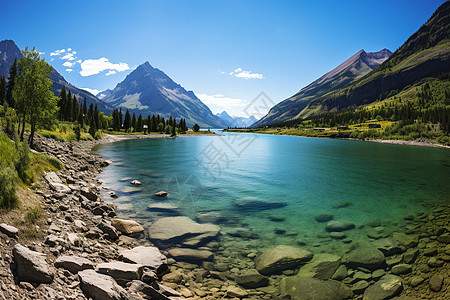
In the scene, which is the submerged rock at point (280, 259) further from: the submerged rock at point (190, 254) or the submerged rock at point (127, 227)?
the submerged rock at point (127, 227)

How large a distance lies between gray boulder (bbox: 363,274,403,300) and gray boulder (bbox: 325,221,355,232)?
20.0 feet

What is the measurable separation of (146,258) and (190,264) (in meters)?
2.31

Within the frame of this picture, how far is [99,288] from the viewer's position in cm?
722

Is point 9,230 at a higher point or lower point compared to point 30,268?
higher

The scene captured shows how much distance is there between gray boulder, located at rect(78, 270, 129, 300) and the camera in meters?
7.14

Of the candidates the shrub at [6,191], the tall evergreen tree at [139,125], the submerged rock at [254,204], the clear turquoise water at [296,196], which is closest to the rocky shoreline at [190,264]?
the shrub at [6,191]

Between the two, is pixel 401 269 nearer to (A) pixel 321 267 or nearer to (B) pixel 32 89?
(A) pixel 321 267

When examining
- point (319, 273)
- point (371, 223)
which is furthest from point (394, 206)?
point (319, 273)

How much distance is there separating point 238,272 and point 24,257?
28.5ft

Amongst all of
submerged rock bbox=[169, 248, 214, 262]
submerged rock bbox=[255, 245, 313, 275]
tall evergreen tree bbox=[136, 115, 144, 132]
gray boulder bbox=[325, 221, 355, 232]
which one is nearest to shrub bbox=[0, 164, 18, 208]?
submerged rock bbox=[169, 248, 214, 262]

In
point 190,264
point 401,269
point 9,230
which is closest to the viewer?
point 9,230

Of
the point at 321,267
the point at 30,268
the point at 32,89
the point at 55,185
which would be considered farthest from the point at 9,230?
the point at 32,89

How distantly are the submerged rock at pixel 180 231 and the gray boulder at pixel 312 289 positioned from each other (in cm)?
589

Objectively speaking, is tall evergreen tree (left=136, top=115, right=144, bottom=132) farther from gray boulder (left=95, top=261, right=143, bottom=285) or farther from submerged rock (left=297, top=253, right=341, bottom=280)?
submerged rock (left=297, top=253, right=341, bottom=280)
